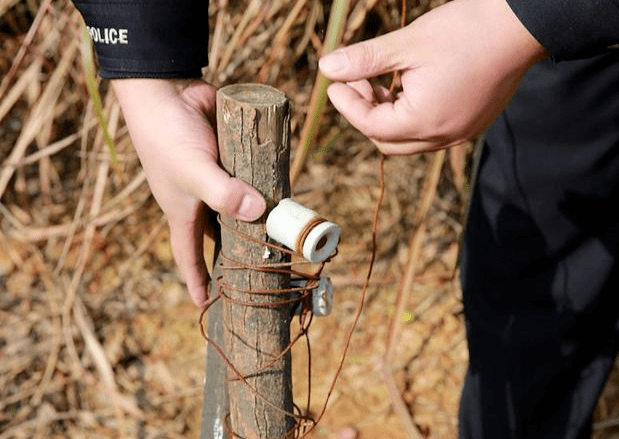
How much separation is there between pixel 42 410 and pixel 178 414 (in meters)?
0.30

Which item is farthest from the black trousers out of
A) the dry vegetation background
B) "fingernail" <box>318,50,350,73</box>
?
"fingernail" <box>318,50,350,73</box>

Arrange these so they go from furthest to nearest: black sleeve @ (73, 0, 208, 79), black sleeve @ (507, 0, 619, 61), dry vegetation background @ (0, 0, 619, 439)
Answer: dry vegetation background @ (0, 0, 619, 439)
black sleeve @ (73, 0, 208, 79)
black sleeve @ (507, 0, 619, 61)

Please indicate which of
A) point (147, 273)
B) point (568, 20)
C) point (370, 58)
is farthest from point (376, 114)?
point (147, 273)

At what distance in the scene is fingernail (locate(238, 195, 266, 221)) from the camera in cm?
77

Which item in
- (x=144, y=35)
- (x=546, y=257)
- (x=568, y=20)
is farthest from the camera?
(x=546, y=257)

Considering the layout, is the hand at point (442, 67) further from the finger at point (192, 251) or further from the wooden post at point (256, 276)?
the finger at point (192, 251)

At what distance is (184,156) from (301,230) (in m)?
0.14

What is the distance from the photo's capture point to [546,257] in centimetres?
123

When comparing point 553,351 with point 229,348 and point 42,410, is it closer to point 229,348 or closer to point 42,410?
point 229,348

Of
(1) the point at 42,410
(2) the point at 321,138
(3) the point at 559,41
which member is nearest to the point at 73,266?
(1) the point at 42,410

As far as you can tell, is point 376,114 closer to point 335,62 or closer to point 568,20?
point 335,62

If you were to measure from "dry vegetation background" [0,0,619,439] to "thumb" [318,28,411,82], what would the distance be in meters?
0.86

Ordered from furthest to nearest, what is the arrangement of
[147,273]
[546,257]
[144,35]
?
[147,273] < [546,257] < [144,35]

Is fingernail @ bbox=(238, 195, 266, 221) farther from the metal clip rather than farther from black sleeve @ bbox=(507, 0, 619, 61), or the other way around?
black sleeve @ bbox=(507, 0, 619, 61)
